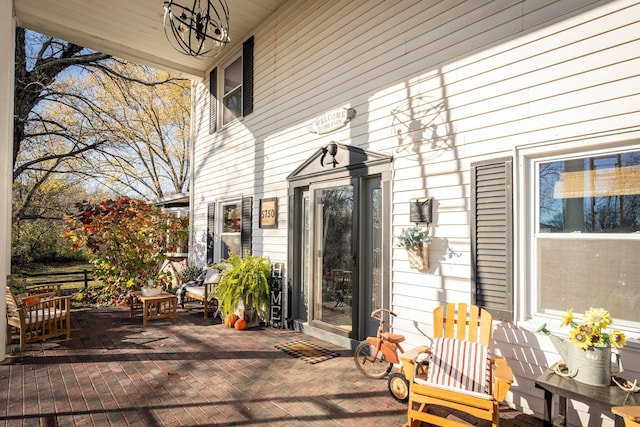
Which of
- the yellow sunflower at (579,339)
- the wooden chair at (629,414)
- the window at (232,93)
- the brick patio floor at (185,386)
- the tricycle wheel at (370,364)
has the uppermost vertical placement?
the window at (232,93)

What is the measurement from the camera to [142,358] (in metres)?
4.23

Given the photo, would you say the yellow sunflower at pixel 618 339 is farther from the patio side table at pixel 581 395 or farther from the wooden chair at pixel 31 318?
the wooden chair at pixel 31 318

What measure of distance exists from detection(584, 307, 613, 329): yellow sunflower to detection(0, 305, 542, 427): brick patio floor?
3.45ft

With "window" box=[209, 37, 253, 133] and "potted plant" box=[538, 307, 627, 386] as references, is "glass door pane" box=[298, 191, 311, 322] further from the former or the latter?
"potted plant" box=[538, 307, 627, 386]

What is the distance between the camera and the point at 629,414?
190 centimetres

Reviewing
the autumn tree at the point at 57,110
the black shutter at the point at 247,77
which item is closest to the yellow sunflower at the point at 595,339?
the black shutter at the point at 247,77

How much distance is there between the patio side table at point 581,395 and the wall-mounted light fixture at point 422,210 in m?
1.62

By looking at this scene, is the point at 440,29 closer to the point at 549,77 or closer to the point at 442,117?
the point at 442,117

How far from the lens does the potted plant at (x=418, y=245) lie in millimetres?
3641

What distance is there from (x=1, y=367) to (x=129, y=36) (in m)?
5.89

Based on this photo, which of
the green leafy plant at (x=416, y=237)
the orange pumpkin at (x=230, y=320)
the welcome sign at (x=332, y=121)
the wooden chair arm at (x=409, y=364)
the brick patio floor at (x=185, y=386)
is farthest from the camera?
the orange pumpkin at (x=230, y=320)

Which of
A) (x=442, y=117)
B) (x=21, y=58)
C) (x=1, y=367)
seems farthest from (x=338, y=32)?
(x=21, y=58)

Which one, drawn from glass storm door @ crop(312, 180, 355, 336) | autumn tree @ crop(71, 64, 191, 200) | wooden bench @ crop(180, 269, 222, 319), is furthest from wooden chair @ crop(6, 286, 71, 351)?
autumn tree @ crop(71, 64, 191, 200)

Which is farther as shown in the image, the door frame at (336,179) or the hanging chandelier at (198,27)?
the door frame at (336,179)
